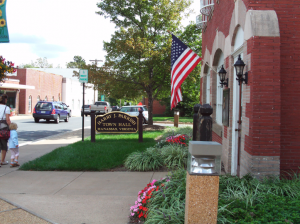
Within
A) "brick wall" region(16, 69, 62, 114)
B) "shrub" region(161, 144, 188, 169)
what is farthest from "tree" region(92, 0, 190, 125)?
"brick wall" region(16, 69, 62, 114)

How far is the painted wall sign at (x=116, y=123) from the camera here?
11.2m

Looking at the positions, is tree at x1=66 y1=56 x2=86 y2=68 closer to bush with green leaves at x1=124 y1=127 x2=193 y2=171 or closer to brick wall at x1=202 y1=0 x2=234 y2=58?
brick wall at x1=202 y1=0 x2=234 y2=58

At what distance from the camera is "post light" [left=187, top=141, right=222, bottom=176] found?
9.32 feet

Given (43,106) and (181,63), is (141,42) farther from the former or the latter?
(43,106)

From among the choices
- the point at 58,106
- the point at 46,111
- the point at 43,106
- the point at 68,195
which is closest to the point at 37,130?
the point at 46,111

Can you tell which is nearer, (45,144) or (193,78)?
(45,144)

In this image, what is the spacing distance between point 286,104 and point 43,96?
39131mm

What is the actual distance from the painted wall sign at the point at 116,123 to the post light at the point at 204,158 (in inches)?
328

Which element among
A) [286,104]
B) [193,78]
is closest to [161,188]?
[286,104]

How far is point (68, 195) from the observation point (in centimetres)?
541

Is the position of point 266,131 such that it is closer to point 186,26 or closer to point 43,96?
point 186,26

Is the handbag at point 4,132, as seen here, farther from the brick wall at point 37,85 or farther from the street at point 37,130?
the brick wall at point 37,85

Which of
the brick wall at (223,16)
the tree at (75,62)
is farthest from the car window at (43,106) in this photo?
the tree at (75,62)

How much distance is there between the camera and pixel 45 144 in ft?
40.4
